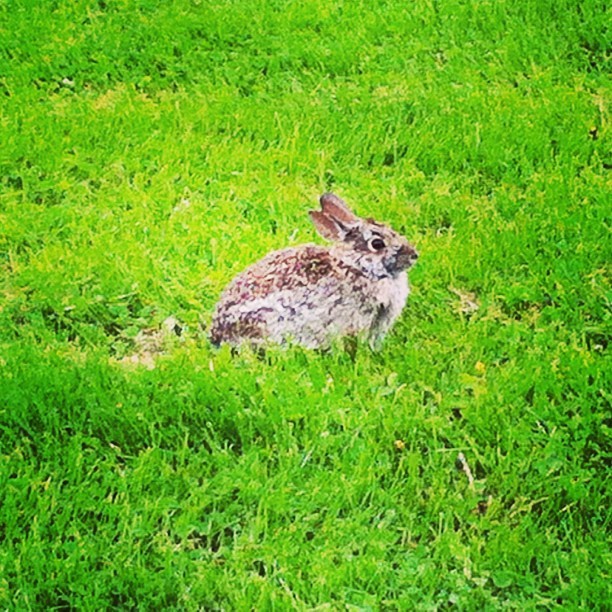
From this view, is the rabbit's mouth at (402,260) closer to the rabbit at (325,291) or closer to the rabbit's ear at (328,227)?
the rabbit at (325,291)

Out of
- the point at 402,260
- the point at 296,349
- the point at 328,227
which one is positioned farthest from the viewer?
the point at 328,227

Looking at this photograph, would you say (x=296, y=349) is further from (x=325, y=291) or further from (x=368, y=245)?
(x=368, y=245)

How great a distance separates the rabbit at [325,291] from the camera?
471 centimetres

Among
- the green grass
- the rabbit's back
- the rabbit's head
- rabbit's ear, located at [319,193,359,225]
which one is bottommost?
the green grass

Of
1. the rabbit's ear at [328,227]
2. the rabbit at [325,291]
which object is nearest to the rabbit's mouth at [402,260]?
the rabbit at [325,291]

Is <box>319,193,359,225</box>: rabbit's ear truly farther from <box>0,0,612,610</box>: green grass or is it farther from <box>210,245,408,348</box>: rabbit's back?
<box>0,0,612,610</box>: green grass

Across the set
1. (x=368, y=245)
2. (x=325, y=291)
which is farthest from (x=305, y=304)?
(x=368, y=245)

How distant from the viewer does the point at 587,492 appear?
13.2ft

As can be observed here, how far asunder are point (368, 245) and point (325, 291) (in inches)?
13.1

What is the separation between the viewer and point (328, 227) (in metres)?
5.02

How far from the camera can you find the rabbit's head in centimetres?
489

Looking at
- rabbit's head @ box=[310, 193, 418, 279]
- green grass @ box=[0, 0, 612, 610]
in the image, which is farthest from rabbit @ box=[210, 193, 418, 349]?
green grass @ box=[0, 0, 612, 610]

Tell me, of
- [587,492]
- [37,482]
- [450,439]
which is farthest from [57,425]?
[587,492]

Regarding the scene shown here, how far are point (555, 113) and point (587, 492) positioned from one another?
12.2ft
